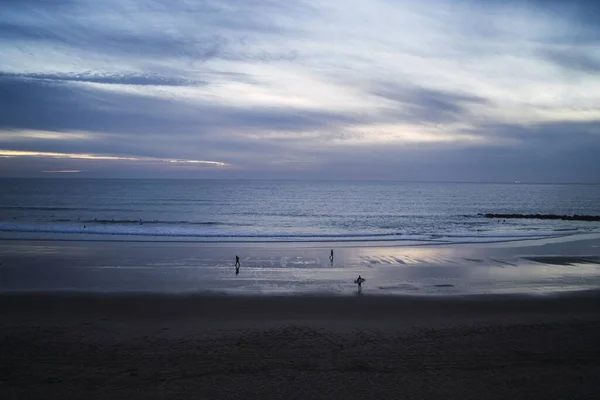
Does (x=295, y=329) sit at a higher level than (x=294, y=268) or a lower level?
lower

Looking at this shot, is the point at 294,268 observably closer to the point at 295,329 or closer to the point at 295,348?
the point at 295,329

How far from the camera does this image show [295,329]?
10727 mm

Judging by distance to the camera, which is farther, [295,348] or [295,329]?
[295,329]

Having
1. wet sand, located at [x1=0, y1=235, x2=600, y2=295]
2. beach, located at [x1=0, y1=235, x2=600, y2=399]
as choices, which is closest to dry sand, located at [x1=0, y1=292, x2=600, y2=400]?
beach, located at [x1=0, y1=235, x2=600, y2=399]

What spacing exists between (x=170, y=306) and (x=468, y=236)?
86.9 ft

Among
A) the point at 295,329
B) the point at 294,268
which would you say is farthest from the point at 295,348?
the point at 294,268

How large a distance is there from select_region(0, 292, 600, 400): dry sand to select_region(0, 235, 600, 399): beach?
0.04 m

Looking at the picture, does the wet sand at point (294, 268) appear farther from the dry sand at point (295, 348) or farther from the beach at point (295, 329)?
the dry sand at point (295, 348)

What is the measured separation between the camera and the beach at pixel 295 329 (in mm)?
7617

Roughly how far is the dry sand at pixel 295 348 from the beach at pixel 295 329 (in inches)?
1.6

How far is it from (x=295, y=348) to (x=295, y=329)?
135cm

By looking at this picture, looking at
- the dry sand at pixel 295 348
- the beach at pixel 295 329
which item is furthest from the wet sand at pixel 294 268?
the dry sand at pixel 295 348

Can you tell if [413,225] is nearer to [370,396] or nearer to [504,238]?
[504,238]

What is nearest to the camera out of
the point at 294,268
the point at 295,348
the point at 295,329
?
the point at 295,348
